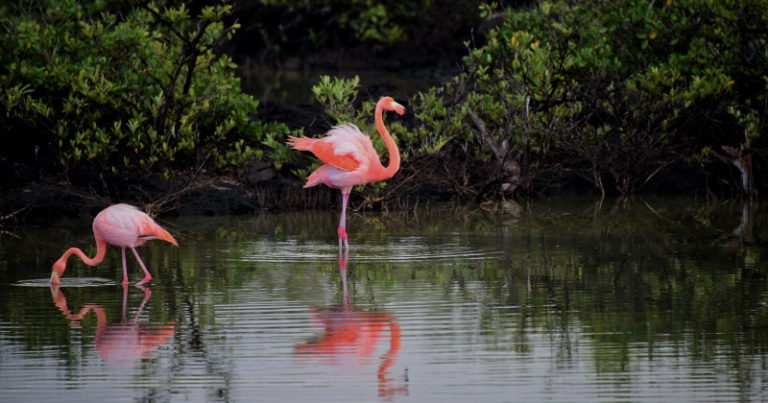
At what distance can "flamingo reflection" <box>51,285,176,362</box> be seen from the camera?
17.7 ft

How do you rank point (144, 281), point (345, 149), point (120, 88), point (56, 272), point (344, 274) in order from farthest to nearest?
point (120, 88)
point (345, 149)
point (344, 274)
point (144, 281)
point (56, 272)

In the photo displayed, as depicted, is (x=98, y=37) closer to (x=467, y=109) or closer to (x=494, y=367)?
(x=467, y=109)

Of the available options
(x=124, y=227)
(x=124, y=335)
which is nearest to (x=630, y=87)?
(x=124, y=227)

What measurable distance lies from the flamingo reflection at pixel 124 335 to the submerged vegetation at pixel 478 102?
19.1 feet

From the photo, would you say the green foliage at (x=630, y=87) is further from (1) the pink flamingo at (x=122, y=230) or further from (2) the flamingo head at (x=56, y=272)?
(2) the flamingo head at (x=56, y=272)

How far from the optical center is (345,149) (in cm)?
944

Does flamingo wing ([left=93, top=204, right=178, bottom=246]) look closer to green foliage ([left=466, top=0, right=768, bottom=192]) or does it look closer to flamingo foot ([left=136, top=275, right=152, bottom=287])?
flamingo foot ([left=136, top=275, right=152, bottom=287])

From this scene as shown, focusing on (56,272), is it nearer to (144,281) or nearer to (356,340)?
(144,281)

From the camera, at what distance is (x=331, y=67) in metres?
36.8

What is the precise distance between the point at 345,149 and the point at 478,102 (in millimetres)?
4685

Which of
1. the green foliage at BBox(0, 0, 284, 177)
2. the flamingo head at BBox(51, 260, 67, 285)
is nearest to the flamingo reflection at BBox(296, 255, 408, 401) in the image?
the flamingo head at BBox(51, 260, 67, 285)

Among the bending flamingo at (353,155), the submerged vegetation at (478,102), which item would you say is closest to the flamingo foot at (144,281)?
the bending flamingo at (353,155)

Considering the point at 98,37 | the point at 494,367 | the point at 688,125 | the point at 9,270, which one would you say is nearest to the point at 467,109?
the point at 688,125

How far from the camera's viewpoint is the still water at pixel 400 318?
15.7ft
